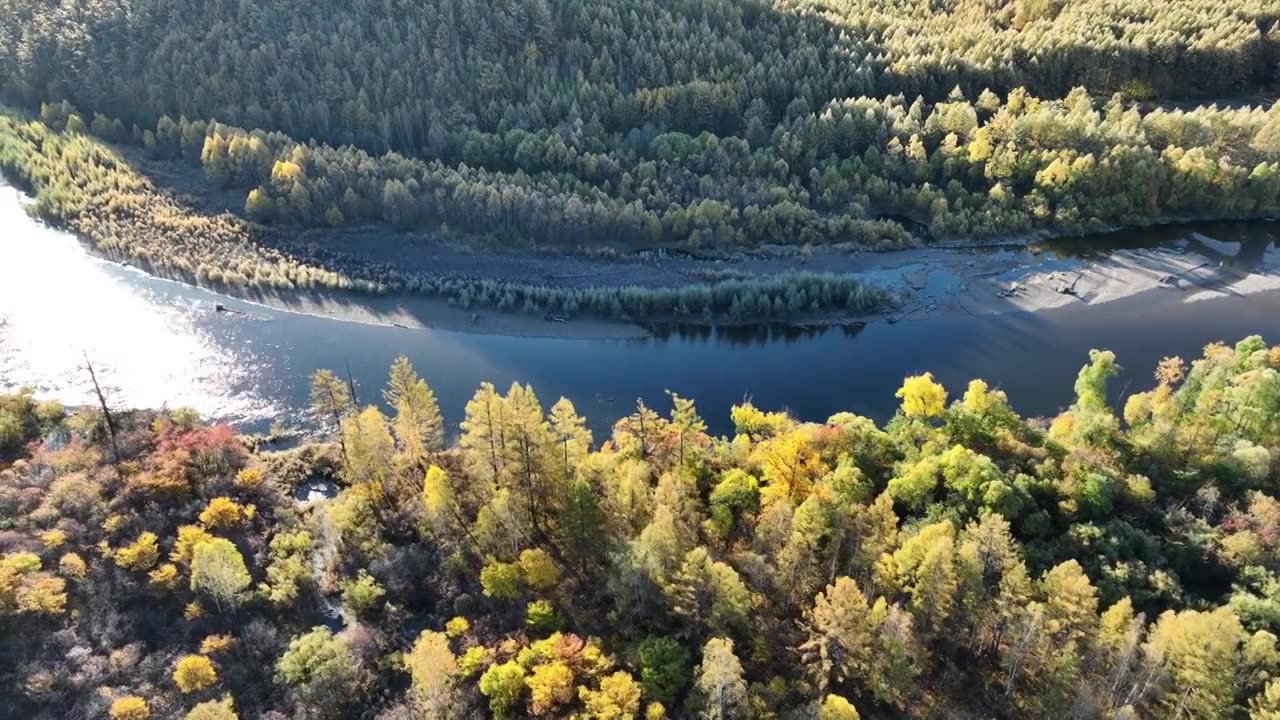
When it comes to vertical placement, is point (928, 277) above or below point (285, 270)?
below

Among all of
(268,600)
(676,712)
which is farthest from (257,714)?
(676,712)

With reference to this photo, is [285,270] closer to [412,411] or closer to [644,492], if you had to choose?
[412,411]

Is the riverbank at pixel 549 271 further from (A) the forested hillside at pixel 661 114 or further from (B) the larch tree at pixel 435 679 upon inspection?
(B) the larch tree at pixel 435 679

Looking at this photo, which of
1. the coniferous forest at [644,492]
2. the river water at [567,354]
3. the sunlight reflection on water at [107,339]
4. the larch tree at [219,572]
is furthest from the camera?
the river water at [567,354]

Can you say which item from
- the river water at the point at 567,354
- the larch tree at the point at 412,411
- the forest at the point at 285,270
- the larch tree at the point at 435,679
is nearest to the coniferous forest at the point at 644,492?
the larch tree at the point at 435,679

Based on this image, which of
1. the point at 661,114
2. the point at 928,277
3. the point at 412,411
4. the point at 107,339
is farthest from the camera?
the point at 661,114

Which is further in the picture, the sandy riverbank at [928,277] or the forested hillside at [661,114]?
the forested hillside at [661,114]

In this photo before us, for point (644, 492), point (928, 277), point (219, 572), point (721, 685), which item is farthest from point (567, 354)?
point (721, 685)
